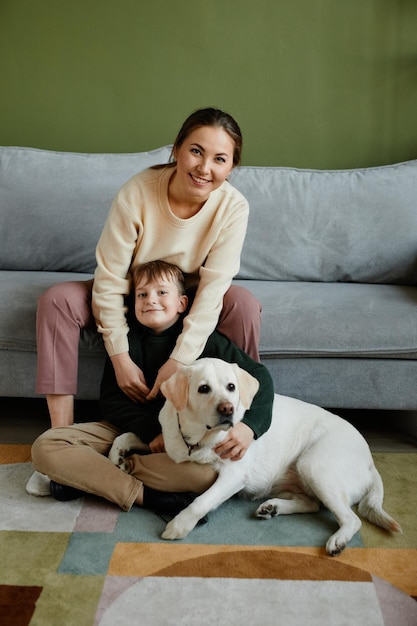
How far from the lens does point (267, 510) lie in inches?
69.4

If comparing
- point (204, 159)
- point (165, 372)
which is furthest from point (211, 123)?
point (165, 372)

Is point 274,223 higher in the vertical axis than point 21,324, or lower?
higher

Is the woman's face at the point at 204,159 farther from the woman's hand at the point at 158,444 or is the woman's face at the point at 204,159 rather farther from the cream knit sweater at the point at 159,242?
A: the woman's hand at the point at 158,444

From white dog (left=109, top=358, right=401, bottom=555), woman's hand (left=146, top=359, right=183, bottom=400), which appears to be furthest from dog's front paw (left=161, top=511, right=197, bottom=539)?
woman's hand (left=146, top=359, right=183, bottom=400)

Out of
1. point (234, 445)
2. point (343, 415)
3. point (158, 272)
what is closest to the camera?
point (234, 445)

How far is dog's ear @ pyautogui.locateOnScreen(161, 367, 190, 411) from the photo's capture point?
1665mm

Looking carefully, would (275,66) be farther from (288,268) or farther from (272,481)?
(272,481)

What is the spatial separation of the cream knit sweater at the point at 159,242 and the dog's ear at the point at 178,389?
334 millimetres

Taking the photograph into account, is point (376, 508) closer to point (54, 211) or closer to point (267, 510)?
point (267, 510)

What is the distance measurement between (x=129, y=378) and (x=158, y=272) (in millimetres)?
302

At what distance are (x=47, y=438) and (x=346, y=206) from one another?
1.44m

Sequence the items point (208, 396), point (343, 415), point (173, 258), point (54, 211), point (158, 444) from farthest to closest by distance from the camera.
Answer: point (54, 211) < point (343, 415) < point (173, 258) < point (158, 444) < point (208, 396)

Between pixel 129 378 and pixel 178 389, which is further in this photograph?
pixel 129 378

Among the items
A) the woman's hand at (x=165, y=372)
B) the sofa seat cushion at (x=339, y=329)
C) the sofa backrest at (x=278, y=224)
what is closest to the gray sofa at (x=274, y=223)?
the sofa backrest at (x=278, y=224)
